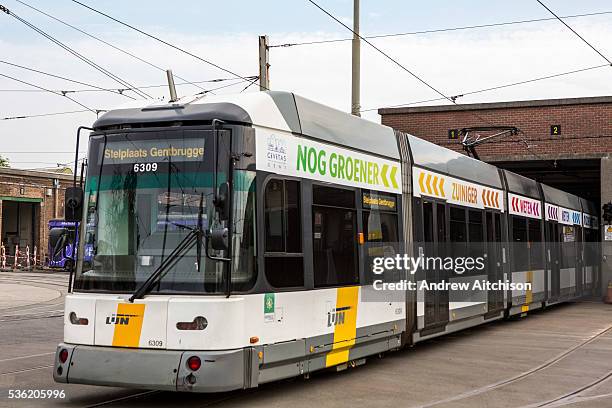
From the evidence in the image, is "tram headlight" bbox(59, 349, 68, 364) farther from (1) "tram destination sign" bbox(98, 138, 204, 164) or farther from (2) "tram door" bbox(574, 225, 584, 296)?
(2) "tram door" bbox(574, 225, 584, 296)

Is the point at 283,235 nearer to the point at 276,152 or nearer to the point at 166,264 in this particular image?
the point at 276,152

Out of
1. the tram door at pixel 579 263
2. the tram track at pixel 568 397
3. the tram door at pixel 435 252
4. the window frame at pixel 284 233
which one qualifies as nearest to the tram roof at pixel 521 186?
the tram door at pixel 579 263

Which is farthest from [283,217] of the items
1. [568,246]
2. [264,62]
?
[568,246]

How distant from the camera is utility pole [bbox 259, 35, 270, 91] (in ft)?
65.1

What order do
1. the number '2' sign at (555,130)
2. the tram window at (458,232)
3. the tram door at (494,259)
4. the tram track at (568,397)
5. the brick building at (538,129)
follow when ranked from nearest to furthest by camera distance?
the tram track at (568,397) < the tram window at (458,232) < the tram door at (494,259) < the brick building at (538,129) < the number '2' sign at (555,130)

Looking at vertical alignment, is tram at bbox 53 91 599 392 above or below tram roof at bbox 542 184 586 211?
below

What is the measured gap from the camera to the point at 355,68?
18859 mm

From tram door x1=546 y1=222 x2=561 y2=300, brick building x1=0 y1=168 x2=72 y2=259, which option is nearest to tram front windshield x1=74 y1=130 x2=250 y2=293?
tram door x1=546 y1=222 x2=561 y2=300

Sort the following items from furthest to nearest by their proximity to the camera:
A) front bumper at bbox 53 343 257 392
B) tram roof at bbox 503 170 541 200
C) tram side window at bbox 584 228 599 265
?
tram side window at bbox 584 228 599 265, tram roof at bbox 503 170 541 200, front bumper at bbox 53 343 257 392

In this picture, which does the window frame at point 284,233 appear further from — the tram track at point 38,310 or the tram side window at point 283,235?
the tram track at point 38,310

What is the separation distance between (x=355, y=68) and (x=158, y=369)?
1215cm

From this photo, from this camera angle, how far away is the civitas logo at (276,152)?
28.9 feet

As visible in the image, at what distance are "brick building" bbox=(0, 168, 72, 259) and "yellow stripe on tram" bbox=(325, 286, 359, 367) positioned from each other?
3640cm

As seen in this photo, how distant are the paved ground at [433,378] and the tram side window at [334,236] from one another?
4.22 ft
